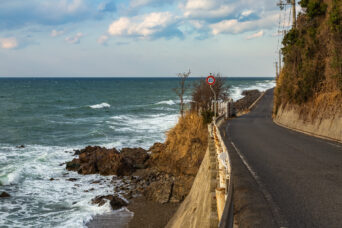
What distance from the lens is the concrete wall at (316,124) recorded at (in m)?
16.5

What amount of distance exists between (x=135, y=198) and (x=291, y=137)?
9.01m

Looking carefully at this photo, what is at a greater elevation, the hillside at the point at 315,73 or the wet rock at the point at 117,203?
the hillside at the point at 315,73

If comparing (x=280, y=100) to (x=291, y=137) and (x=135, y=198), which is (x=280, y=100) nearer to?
(x=291, y=137)

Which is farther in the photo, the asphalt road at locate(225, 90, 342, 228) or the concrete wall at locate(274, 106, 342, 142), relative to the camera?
the concrete wall at locate(274, 106, 342, 142)

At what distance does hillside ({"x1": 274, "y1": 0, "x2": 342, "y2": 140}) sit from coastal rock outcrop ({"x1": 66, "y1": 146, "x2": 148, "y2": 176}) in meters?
11.5

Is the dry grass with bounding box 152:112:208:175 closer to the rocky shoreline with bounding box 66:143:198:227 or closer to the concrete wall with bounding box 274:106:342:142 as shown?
the rocky shoreline with bounding box 66:143:198:227

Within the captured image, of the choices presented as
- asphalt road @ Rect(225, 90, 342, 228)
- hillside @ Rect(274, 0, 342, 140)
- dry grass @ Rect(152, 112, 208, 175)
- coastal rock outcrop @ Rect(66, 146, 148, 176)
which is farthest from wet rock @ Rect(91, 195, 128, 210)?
hillside @ Rect(274, 0, 342, 140)

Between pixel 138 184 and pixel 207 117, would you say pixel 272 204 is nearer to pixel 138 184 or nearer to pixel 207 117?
pixel 138 184

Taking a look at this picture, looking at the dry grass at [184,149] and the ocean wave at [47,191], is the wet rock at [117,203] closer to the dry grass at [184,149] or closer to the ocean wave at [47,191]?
the ocean wave at [47,191]

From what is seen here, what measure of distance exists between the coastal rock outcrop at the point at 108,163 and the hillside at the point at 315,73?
37.9 ft

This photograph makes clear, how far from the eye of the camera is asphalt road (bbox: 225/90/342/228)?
6.39 meters

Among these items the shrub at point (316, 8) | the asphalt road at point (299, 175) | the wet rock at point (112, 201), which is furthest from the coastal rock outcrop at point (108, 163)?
the shrub at point (316, 8)

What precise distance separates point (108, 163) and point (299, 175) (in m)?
14.6

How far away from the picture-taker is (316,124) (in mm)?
19031
